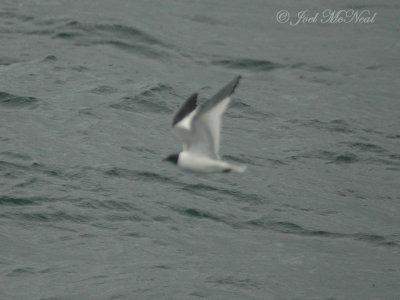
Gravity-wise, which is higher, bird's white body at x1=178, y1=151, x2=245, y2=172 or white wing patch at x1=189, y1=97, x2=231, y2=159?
white wing patch at x1=189, y1=97, x2=231, y2=159

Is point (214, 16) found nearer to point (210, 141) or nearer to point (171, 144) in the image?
point (171, 144)

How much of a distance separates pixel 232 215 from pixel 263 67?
7.83m

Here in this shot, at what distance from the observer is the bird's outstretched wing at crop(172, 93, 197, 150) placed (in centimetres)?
1162

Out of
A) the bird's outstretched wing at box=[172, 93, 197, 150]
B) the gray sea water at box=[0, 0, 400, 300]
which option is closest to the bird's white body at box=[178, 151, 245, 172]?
the bird's outstretched wing at box=[172, 93, 197, 150]

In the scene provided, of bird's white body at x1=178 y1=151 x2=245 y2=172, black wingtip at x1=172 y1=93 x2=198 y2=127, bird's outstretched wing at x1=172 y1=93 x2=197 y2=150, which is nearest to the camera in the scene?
A: bird's white body at x1=178 y1=151 x2=245 y2=172

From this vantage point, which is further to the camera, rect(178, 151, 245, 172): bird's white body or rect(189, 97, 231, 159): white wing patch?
rect(178, 151, 245, 172): bird's white body

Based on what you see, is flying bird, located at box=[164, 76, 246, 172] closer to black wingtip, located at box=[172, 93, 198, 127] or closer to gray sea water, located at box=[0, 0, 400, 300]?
black wingtip, located at box=[172, 93, 198, 127]

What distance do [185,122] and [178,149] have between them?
29.6ft

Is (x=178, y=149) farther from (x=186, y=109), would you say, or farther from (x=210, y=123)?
(x=210, y=123)

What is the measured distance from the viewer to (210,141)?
37.7 ft

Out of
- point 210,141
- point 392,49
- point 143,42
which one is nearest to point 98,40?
point 143,42

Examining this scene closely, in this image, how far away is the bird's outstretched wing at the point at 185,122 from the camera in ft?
38.1

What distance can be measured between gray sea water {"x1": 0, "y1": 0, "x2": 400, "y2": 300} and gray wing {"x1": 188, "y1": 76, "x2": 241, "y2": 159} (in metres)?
4.71

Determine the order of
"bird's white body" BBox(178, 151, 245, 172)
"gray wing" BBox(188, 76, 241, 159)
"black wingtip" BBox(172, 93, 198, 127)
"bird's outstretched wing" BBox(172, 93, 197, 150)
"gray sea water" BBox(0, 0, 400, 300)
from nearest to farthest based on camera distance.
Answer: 1. "gray wing" BBox(188, 76, 241, 159)
2. "bird's white body" BBox(178, 151, 245, 172)
3. "bird's outstretched wing" BBox(172, 93, 197, 150)
4. "black wingtip" BBox(172, 93, 198, 127)
5. "gray sea water" BBox(0, 0, 400, 300)
